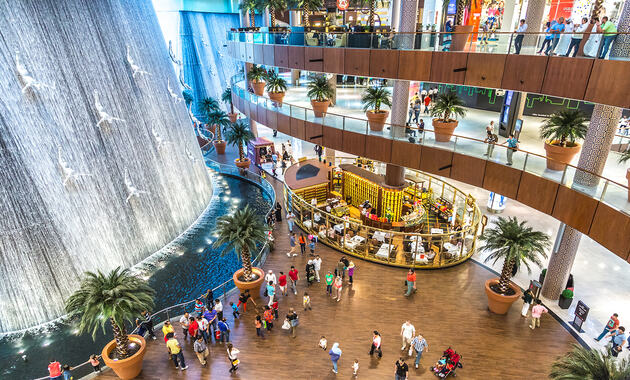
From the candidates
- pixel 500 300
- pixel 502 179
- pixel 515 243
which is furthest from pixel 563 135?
pixel 500 300

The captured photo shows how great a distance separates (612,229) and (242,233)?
11929 millimetres

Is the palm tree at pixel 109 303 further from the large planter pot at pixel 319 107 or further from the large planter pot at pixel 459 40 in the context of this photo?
the large planter pot at pixel 459 40

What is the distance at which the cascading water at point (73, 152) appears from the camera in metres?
14.3

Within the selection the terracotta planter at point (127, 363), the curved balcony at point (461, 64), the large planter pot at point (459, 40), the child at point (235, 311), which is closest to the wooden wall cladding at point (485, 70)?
the curved balcony at point (461, 64)

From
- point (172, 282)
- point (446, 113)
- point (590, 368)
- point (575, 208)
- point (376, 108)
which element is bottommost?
point (172, 282)

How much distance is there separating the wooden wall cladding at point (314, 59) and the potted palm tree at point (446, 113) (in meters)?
6.96

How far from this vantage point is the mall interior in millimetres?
12141

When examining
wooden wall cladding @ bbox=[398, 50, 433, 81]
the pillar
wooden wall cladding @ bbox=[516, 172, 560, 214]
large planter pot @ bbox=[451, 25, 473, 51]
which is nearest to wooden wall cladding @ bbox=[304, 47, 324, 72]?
wooden wall cladding @ bbox=[398, 50, 433, 81]

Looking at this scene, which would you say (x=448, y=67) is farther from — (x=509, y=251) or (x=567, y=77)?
(x=509, y=251)

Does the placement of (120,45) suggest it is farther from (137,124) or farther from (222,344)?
(222,344)

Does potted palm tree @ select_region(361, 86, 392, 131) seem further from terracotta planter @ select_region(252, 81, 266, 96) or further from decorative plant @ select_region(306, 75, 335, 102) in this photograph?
terracotta planter @ select_region(252, 81, 266, 96)

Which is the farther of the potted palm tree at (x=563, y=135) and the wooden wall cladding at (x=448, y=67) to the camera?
the wooden wall cladding at (x=448, y=67)

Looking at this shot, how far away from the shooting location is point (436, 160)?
17.2 metres

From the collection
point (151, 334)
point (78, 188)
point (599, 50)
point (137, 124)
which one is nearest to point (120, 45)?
point (137, 124)
